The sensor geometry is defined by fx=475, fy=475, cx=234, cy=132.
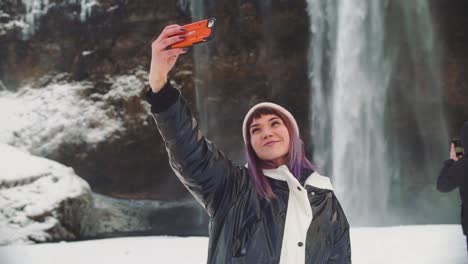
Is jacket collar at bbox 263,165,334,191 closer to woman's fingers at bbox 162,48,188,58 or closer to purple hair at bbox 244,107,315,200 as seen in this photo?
purple hair at bbox 244,107,315,200

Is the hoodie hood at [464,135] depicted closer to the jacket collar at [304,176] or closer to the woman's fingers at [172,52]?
the jacket collar at [304,176]

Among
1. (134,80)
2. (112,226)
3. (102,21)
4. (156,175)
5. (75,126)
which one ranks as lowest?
(112,226)

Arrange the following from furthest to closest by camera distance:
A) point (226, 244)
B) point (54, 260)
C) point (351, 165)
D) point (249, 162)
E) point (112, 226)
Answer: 1. point (351, 165)
2. point (112, 226)
3. point (54, 260)
4. point (249, 162)
5. point (226, 244)

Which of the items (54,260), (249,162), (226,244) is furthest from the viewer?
(54,260)

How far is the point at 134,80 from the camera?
1522cm

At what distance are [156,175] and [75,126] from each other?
300 cm

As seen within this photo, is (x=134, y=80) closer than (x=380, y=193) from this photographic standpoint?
No

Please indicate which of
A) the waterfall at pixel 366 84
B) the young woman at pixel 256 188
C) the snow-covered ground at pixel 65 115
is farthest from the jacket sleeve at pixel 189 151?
the snow-covered ground at pixel 65 115

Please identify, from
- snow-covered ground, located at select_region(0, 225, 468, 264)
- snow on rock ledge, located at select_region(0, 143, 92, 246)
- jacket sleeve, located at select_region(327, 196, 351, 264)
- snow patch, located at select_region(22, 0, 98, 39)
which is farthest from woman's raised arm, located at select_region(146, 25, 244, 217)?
snow patch, located at select_region(22, 0, 98, 39)

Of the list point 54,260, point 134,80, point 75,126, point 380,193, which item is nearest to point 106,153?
point 75,126

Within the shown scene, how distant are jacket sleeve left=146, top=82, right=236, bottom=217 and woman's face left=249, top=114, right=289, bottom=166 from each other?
0.13 meters

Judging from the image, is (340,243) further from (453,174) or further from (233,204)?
(453,174)

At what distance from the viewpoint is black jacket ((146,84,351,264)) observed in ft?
4.91

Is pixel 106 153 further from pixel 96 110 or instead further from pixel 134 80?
pixel 134 80
